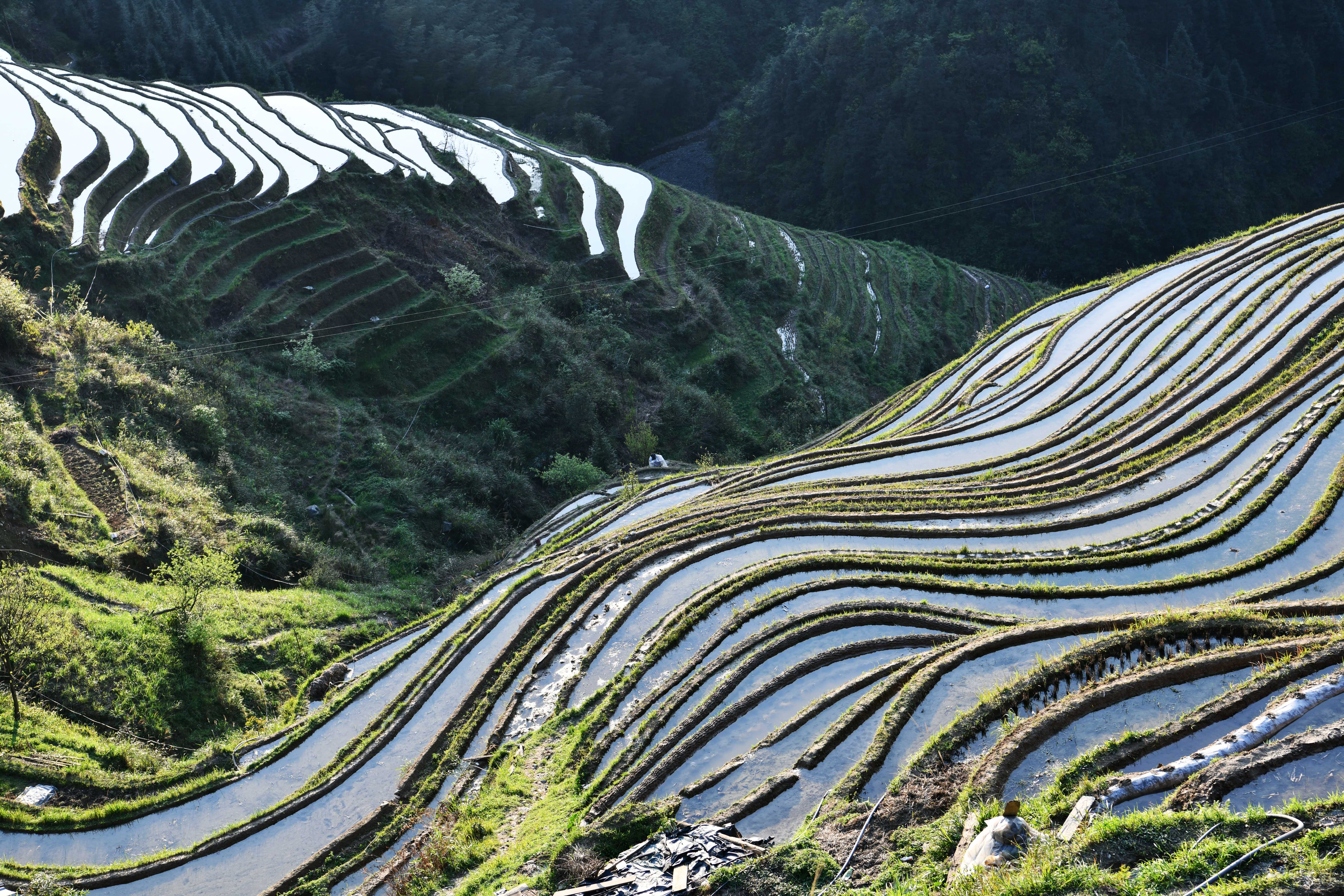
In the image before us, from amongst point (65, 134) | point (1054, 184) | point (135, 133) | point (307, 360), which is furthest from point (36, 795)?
point (1054, 184)

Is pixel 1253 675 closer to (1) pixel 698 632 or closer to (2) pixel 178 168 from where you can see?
(1) pixel 698 632

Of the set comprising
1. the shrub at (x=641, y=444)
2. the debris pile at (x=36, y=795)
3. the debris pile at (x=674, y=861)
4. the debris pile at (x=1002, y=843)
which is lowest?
the debris pile at (x=674, y=861)

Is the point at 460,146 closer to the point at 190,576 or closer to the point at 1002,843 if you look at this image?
the point at 190,576

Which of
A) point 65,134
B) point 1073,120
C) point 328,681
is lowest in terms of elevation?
point 328,681

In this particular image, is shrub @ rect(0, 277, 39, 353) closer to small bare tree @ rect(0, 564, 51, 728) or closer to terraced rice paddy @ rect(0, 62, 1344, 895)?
terraced rice paddy @ rect(0, 62, 1344, 895)

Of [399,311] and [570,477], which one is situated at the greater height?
[399,311]

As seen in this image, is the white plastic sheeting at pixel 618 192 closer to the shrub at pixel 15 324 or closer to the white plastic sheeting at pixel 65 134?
the white plastic sheeting at pixel 65 134

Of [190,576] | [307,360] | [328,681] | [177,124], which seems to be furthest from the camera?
[177,124]

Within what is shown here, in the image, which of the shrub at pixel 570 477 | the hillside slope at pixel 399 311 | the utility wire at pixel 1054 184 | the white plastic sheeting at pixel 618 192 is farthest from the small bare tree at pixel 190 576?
the white plastic sheeting at pixel 618 192
